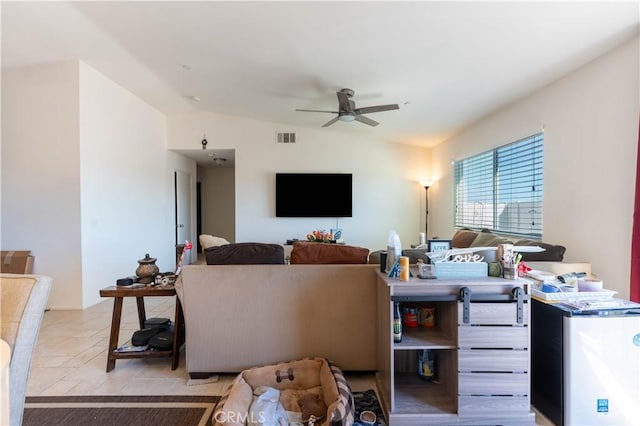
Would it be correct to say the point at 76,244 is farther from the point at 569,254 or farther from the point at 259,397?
the point at 569,254

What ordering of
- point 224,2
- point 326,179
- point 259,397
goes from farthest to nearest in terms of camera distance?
point 326,179
point 224,2
point 259,397

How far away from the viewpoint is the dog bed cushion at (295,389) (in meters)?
1.56

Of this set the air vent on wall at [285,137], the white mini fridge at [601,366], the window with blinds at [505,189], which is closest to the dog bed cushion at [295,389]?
the white mini fridge at [601,366]

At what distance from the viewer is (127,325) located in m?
3.21

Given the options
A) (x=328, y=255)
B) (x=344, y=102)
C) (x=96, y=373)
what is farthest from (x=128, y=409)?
(x=344, y=102)

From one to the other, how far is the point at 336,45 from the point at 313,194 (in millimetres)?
3437

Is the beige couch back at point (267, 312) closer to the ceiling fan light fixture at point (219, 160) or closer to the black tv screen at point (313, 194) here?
the black tv screen at point (313, 194)

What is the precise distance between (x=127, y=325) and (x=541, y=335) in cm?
361

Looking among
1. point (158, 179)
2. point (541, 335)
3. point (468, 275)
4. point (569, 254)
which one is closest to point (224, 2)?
point (468, 275)

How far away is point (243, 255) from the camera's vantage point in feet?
7.26

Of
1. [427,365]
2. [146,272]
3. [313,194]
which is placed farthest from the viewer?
[313,194]

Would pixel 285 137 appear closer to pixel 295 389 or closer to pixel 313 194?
pixel 313 194

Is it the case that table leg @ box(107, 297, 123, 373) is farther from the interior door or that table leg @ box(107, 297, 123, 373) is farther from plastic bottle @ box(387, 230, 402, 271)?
the interior door

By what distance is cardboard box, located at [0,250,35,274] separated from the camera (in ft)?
11.9
